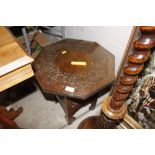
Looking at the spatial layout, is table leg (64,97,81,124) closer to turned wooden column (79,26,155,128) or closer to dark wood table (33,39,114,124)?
dark wood table (33,39,114,124)

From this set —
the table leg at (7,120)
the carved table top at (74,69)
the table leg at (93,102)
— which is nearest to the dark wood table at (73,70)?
the carved table top at (74,69)

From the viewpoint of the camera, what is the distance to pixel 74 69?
187 centimetres

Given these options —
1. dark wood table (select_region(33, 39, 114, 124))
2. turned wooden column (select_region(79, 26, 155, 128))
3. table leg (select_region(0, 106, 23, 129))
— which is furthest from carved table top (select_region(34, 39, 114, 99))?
table leg (select_region(0, 106, 23, 129))

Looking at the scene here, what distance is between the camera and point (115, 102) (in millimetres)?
1412

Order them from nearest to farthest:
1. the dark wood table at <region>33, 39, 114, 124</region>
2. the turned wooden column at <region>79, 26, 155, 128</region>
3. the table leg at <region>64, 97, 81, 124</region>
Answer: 1. the turned wooden column at <region>79, 26, 155, 128</region>
2. the dark wood table at <region>33, 39, 114, 124</region>
3. the table leg at <region>64, 97, 81, 124</region>

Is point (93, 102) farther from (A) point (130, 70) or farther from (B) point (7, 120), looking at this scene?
(A) point (130, 70)

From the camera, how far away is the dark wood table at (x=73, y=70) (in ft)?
5.65

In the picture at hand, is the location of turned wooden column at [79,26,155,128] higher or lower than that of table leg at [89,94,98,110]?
higher

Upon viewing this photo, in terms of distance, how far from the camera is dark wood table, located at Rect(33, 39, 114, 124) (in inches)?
67.8

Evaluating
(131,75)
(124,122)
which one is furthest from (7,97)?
(131,75)

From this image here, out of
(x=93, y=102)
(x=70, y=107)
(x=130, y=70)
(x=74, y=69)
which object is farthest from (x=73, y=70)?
(x=130, y=70)

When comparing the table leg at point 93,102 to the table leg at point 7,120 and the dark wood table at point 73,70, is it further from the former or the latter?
the table leg at point 7,120
